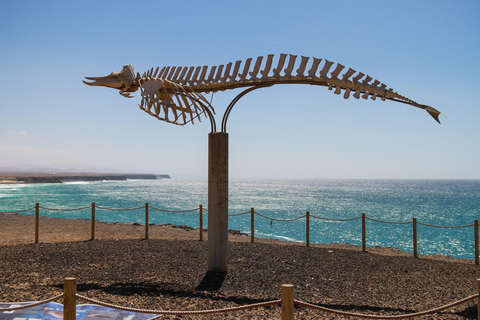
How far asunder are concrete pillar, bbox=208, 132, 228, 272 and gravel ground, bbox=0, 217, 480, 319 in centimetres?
37

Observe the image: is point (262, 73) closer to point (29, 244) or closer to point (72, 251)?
point (72, 251)

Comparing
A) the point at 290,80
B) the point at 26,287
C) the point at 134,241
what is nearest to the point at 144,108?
the point at 290,80

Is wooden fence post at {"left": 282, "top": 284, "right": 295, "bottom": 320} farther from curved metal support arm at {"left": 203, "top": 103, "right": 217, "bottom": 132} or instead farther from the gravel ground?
curved metal support arm at {"left": 203, "top": 103, "right": 217, "bottom": 132}

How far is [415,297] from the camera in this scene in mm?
5887

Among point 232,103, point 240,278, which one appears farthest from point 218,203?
point 232,103

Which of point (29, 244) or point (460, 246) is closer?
point (29, 244)

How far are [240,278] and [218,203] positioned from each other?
157 cm

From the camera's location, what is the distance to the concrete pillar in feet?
23.7

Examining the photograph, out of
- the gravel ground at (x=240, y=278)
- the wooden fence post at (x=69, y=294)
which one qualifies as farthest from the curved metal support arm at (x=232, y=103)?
the wooden fence post at (x=69, y=294)

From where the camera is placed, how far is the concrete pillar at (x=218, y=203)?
721 centimetres

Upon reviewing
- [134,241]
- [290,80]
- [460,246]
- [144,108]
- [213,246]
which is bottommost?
[460,246]

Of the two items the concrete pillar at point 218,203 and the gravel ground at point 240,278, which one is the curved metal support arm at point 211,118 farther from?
the gravel ground at point 240,278

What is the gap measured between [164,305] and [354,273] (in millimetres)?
4223

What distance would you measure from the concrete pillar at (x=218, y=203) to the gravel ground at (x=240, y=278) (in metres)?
0.37
